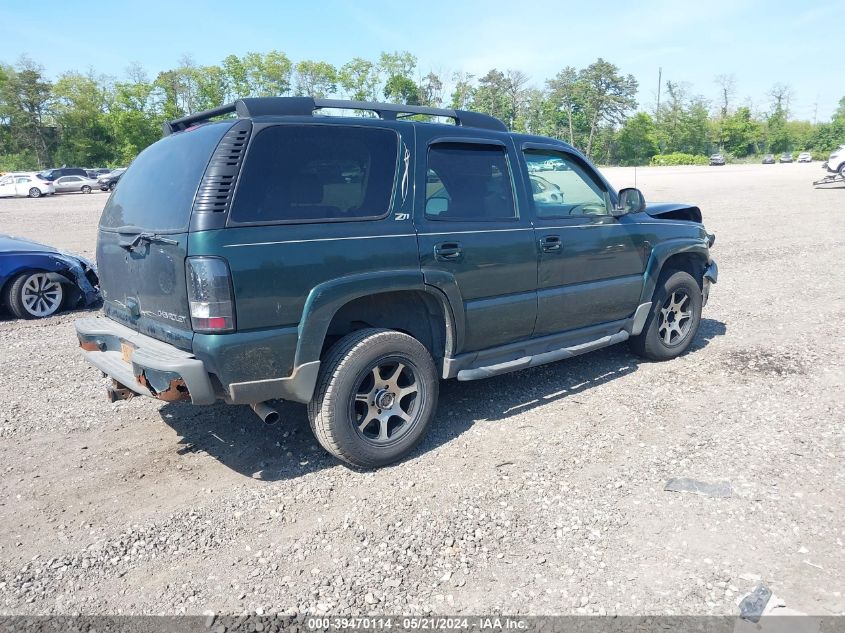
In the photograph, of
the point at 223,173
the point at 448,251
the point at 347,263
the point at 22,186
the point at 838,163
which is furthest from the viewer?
the point at 22,186

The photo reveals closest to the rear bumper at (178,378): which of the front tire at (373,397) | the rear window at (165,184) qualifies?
the front tire at (373,397)

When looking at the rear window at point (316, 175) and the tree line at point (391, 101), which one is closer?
the rear window at point (316, 175)

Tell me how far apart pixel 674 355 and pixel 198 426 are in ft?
13.7

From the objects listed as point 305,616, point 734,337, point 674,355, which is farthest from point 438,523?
point 734,337

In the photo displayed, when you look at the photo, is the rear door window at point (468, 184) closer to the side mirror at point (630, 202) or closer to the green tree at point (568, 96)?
the side mirror at point (630, 202)

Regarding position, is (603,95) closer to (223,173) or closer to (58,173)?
(58,173)

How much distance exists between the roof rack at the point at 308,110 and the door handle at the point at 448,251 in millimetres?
889

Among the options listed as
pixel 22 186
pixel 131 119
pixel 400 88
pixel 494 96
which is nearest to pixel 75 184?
pixel 22 186

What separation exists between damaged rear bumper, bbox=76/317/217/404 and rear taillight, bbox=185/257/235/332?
0.22 m

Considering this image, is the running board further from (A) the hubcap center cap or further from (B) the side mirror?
Answer: (B) the side mirror

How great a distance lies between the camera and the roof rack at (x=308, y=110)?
353cm

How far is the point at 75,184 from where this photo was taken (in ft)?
128

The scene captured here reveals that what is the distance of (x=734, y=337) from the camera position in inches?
255

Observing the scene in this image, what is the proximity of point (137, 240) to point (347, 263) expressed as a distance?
1.19 metres
